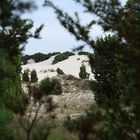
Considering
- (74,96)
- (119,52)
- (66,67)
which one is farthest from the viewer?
(66,67)

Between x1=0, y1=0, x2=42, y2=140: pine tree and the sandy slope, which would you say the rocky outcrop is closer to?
the sandy slope

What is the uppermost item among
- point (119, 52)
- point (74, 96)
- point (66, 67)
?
point (66, 67)

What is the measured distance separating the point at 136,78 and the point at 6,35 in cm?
162

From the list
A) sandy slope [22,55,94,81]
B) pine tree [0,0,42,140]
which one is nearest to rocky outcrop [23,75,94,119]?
sandy slope [22,55,94,81]

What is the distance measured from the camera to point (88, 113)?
19.5 ft

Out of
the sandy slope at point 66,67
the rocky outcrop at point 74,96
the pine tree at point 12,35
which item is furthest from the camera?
the sandy slope at point 66,67

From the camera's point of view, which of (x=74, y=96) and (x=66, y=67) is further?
(x=66, y=67)

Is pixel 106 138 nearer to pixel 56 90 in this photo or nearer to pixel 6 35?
pixel 56 90

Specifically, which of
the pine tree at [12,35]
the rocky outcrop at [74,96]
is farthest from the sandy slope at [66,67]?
the pine tree at [12,35]

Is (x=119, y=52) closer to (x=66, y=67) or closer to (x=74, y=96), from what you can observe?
(x=74, y=96)

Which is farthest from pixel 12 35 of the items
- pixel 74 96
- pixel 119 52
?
pixel 74 96

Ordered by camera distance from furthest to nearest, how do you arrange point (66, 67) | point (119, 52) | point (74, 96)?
point (66, 67)
point (74, 96)
point (119, 52)

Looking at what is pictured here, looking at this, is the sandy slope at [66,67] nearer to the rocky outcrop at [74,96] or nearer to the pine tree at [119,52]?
the rocky outcrop at [74,96]

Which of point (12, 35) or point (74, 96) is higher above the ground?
point (74, 96)
